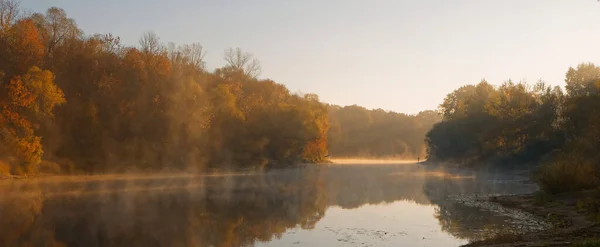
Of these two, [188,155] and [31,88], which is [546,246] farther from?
[188,155]

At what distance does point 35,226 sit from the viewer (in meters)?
20.8

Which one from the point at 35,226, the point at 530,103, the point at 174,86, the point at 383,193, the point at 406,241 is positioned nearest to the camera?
the point at 406,241

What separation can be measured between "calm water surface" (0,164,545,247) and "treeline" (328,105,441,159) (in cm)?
11588

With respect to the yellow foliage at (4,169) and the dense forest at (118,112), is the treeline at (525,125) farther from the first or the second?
the yellow foliage at (4,169)

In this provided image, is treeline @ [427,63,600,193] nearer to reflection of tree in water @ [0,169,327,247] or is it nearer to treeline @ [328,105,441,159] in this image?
reflection of tree in water @ [0,169,327,247]

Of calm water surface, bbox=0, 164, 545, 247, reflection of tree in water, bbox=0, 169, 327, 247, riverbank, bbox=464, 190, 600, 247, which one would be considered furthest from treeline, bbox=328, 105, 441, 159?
riverbank, bbox=464, 190, 600, 247

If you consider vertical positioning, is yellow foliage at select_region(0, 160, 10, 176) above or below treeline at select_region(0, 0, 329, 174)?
below

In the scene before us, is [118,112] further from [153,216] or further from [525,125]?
[525,125]

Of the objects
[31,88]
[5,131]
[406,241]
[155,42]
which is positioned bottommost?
[406,241]

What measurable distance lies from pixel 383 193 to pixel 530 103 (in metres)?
44.9

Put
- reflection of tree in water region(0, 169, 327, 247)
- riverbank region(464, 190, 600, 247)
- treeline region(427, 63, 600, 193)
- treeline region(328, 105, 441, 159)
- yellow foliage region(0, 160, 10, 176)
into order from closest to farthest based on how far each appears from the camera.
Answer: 1. riverbank region(464, 190, 600, 247)
2. reflection of tree in water region(0, 169, 327, 247)
3. yellow foliage region(0, 160, 10, 176)
4. treeline region(427, 63, 600, 193)
5. treeline region(328, 105, 441, 159)

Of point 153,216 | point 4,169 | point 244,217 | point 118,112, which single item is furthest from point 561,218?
point 118,112

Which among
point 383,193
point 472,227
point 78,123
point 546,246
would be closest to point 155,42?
point 78,123

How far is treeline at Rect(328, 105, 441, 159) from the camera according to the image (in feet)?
514
